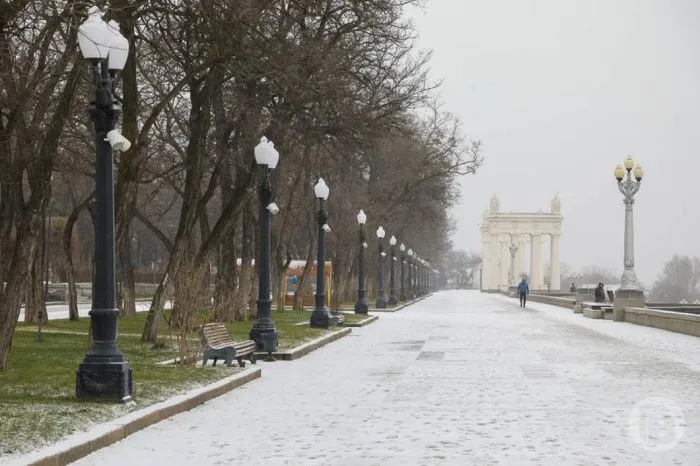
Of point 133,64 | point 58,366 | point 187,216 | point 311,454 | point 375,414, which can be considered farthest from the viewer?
point 187,216

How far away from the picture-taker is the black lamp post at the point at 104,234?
14109 millimetres

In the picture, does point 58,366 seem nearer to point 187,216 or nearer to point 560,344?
point 187,216

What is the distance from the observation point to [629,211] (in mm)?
50406

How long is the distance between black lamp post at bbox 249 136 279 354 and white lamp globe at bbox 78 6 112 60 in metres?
10.3

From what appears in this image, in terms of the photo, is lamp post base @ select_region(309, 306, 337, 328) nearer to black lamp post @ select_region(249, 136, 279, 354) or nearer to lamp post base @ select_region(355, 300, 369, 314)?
black lamp post @ select_region(249, 136, 279, 354)

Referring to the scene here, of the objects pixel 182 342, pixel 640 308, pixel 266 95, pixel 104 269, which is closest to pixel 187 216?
pixel 266 95

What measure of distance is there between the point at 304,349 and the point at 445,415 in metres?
12.4

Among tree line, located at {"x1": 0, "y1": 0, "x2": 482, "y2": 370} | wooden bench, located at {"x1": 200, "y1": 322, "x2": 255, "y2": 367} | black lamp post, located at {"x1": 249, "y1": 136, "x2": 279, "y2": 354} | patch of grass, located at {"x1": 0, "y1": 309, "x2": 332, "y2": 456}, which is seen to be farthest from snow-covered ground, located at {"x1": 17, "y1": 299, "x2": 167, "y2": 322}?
wooden bench, located at {"x1": 200, "y1": 322, "x2": 255, "y2": 367}

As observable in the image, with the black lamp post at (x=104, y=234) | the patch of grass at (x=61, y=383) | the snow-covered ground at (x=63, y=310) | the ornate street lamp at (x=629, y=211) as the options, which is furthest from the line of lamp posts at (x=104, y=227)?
the ornate street lamp at (x=629, y=211)

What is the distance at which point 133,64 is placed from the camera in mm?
24875

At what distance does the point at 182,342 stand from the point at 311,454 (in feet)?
31.7

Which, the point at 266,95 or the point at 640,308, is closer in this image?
the point at 266,95

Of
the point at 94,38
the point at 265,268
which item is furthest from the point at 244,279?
the point at 94,38

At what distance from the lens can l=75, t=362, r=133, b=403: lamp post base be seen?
46.1 ft
